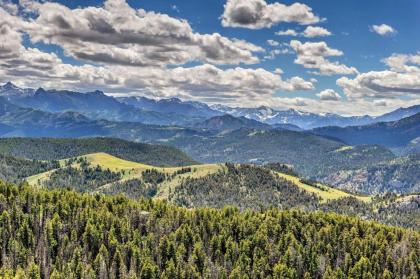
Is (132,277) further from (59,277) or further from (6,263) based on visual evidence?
(6,263)

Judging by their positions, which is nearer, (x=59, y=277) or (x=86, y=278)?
(x=59, y=277)

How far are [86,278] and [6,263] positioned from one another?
A: 35579 millimetres

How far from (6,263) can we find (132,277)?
181 feet

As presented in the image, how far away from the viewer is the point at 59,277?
181m

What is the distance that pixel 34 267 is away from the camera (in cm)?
18500

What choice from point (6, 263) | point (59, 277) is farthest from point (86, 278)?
point (6, 263)

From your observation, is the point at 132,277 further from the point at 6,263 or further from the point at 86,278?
the point at 6,263

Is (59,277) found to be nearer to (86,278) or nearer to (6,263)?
(86,278)

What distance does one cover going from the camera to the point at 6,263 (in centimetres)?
19925

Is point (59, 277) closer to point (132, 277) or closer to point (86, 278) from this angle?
point (86, 278)

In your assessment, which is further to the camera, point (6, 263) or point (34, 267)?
point (6, 263)

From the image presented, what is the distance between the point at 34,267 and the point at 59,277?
38.7ft

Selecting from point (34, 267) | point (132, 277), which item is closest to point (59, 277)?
point (34, 267)
